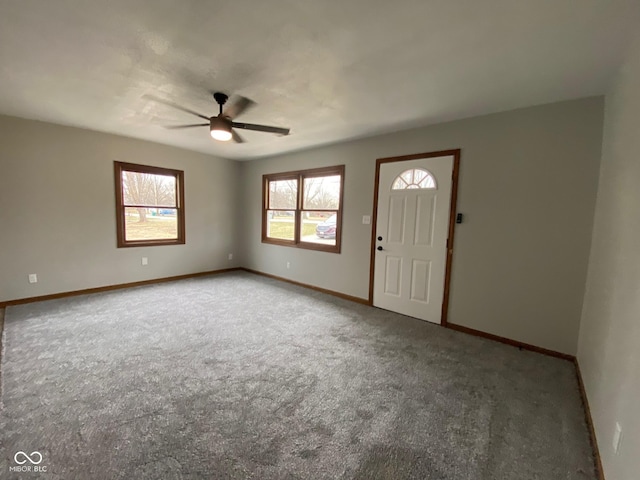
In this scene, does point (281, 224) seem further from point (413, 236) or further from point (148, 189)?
point (413, 236)

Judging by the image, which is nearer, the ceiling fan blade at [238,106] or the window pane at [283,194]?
the ceiling fan blade at [238,106]

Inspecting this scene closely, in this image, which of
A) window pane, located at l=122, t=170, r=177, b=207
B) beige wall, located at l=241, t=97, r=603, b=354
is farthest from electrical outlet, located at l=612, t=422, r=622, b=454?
window pane, located at l=122, t=170, r=177, b=207

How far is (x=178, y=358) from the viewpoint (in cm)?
244

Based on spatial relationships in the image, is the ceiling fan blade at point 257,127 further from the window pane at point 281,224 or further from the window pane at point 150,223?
the window pane at point 150,223

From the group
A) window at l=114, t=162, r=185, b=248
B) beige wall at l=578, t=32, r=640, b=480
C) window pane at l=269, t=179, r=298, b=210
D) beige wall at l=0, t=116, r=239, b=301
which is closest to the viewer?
beige wall at l=578, t=32, r=640, b=480

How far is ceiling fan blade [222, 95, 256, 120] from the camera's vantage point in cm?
272

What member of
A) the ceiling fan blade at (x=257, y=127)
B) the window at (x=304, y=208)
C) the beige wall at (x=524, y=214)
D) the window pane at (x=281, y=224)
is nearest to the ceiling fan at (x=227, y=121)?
the ceiling fan blade at (x=257, y=127)

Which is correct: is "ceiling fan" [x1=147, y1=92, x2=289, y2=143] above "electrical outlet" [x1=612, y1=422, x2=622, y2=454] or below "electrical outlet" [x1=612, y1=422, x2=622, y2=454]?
above

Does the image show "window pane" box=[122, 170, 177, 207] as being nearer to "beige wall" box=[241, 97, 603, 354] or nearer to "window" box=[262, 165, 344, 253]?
"window" box=[262, 165, 344, 253]

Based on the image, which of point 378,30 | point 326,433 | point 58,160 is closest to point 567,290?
point 326,433

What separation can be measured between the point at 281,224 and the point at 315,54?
372cm

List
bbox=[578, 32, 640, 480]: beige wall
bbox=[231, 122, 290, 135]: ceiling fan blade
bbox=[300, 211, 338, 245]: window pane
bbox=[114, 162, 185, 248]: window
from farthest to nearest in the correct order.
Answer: bbox=[300, 211, 338, 245]: window pane
bbox=[114, 162, 185, 248]: window
bbox=[231, 122, 290, 135]: ceiling fan blade
bbox=[578, 32, 640, 480]: beige wall

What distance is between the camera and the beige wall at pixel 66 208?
3.55 meters

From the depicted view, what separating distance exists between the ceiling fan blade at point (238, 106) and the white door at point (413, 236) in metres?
1.95
